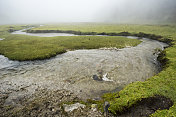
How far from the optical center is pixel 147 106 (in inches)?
448

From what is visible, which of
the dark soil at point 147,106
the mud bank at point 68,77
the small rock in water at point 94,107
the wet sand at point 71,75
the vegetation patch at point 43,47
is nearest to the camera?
the dark soil at point 147,106

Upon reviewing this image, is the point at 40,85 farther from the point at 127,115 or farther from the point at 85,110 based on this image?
the point at 127,115

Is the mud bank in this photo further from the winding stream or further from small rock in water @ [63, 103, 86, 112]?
small rock in water @ [63, 103, 86, 112]

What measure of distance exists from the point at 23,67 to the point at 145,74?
26513 mm

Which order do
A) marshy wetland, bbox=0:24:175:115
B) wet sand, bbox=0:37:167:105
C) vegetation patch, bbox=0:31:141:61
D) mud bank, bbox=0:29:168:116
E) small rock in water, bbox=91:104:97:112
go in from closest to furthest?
small rock in water, bbox=91:104:97:112
marshy wetland, bbox=0:24:175:115
mud bank, bbox=0:29:168:116
wet sand, bbox=0:37:167:105
vegetation patch, bbox=0:31:141:61

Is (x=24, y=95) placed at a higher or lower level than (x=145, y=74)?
lower

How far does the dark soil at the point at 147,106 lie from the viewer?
35.1 feet

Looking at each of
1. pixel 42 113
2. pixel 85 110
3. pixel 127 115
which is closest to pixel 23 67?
pixel 42 113

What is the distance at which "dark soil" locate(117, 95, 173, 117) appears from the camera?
10.7 m

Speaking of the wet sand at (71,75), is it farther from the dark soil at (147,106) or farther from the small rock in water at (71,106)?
the dark soil at (147,106)

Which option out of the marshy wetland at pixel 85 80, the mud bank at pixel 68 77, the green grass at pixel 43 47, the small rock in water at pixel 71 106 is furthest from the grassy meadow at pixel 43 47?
the small rock in water at pixel 71 106

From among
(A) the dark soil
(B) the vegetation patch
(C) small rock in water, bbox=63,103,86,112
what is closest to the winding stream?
(C) small rock in water, bbox=63,103,86,112

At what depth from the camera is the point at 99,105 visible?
12250mm

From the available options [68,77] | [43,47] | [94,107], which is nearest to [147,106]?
[94,107]
